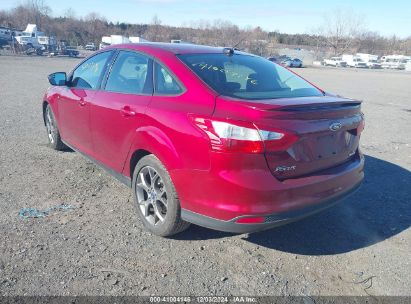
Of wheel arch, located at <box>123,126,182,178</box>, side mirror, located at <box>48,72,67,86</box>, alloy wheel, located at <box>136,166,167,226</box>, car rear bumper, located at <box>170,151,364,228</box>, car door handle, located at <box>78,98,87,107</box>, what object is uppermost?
side mirror, located at <box>48,72,67,86</box>

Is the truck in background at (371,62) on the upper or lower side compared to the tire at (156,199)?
upper

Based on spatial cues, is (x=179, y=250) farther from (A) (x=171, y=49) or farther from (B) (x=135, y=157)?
(A) (x=171, y=49)

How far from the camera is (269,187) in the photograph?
9.16 feet

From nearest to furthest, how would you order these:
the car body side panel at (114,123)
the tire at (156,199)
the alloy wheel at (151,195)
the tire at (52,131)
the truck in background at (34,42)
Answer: the tire at (156,199) → the alloy wheel at (151,195) → the car body side panel at (114,123) → the tire at (52,131) → the truck in background at (34,42)

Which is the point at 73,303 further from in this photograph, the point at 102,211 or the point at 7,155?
the point at 7,155

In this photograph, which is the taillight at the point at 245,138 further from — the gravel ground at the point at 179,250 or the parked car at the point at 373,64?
the parked car at the point at 373,64

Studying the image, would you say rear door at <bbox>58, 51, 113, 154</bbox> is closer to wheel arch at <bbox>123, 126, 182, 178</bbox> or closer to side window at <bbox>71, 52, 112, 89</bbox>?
side window at <bbox>71, 52, 112, 89</bbox>

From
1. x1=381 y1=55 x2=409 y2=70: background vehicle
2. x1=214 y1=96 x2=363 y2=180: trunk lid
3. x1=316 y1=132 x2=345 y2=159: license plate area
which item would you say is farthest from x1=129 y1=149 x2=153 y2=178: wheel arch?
x1=381 y1=55 x2=409 y2=70: background vehicle

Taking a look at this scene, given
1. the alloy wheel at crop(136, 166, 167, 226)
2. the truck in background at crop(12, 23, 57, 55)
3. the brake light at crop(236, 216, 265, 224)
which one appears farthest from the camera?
the truck in background at crop(12, 23, 57, 55)

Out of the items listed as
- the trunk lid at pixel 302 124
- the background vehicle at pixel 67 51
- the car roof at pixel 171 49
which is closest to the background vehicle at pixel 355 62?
the background vehicle at pixel 67 51

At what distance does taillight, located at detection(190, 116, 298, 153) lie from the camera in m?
2.72

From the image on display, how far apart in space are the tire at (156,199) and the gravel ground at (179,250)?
14cm

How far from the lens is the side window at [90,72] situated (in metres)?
4.41

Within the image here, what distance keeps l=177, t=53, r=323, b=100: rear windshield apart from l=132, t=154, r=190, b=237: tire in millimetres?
895
